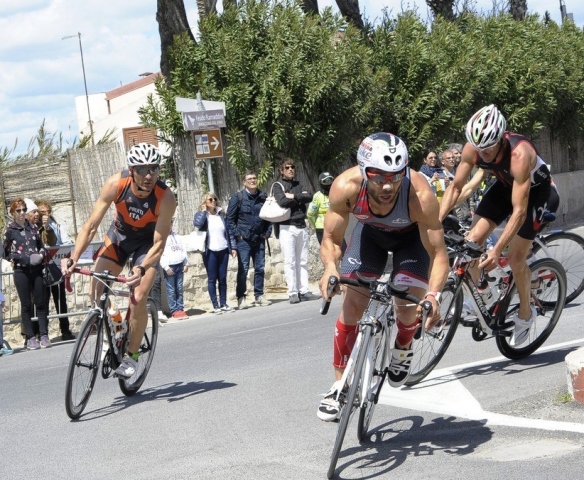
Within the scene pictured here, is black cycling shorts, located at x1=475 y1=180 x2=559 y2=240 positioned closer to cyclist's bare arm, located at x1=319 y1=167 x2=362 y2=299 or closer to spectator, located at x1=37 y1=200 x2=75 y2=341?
cyclist's bare arm, located at x1=319 y1=167 x2=362 y2=299

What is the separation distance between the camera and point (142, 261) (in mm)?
8680

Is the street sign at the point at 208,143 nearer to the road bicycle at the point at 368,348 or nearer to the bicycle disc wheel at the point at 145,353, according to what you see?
the bicycle disc wheel at the point at 145,353

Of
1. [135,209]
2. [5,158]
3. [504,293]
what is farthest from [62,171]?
[504,293]

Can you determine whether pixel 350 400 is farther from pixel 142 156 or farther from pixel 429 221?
pixel 142 156

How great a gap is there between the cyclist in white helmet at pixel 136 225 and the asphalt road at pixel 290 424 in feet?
2.84

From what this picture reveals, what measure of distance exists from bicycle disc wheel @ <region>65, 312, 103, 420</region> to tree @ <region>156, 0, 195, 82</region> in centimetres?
1144

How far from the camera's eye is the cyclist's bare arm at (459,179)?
850cm

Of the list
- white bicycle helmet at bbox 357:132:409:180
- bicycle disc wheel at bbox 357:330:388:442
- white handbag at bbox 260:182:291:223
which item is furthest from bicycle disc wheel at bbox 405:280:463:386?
white handbag at bbox 260:182:291:223

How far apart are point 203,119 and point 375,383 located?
11255 mm

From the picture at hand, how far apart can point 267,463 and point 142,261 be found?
2.83 meters

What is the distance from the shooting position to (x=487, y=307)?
28.1 ft

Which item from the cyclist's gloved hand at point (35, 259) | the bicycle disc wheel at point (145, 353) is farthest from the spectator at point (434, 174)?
the bicycle disc wheel at point (145, 353)

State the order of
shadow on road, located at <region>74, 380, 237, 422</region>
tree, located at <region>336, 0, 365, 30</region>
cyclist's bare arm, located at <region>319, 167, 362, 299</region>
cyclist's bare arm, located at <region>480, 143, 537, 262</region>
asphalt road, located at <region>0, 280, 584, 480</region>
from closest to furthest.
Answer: asphalt road, located at <region>0, 280, 584, 480</region> → cyclist's bare arm, located at <region>319, 167, 362, 299</region> → cyclist's bare arm, located at <region>480, 143, 537, 262</region> → shadow on road, located at <region>74, 380, 237, 422</region> → tree, located at <region>336, 0, 365, 30</region>

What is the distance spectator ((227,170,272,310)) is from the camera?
50.4ft
